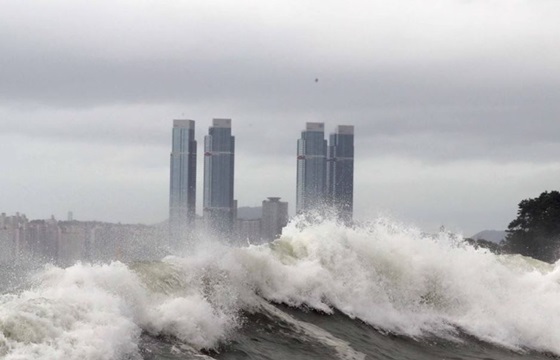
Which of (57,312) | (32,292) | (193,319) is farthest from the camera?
(193,319)

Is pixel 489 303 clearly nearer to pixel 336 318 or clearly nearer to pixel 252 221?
pixel 336 318

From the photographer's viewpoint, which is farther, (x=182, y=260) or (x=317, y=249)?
(x=317, y=249)

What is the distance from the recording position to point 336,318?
25062mm

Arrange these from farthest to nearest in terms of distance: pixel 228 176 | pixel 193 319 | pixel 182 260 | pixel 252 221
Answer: pixel 228 176
pixel 252 221
pixel 182 260
pixel 193 319

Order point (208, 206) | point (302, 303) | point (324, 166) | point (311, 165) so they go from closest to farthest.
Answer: point (302, 303), point (208, 206), point (311, 165), point (324, 166)

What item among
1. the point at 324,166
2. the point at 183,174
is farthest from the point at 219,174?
the point at 324,166

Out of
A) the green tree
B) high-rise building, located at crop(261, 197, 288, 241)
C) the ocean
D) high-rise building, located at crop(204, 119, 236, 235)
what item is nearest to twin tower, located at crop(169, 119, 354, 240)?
high-rise building, located at crop(204, 119, 236, 235)

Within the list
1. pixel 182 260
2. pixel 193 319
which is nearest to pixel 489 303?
pixel 182 260

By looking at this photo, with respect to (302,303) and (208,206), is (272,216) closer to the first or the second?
(208,206)

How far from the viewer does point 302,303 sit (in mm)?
25391

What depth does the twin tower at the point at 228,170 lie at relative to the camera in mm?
126000

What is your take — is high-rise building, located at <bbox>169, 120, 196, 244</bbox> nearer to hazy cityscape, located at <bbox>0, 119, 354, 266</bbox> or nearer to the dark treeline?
hazy cityscape, located at <bbox>0, 119, 354, 266</bbox>

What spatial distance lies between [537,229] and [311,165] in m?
64.8

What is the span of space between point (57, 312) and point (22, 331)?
3.57 feet
